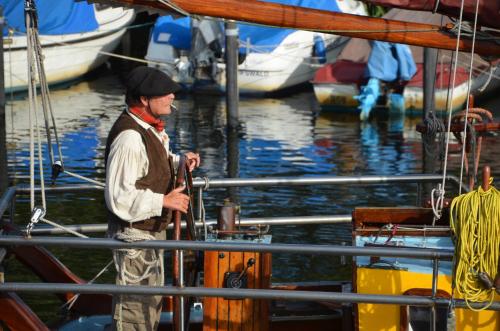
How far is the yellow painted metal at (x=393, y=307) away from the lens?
5.48 meters

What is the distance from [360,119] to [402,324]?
16365mm

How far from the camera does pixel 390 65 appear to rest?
21797mm

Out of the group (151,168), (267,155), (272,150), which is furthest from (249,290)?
(272,150)

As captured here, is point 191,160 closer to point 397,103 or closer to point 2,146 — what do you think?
point 2,146

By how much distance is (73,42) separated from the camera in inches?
1013

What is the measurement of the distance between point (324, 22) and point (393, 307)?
5.61ft

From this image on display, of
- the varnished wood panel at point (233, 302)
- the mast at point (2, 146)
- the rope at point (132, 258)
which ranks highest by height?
the rope at point (132, 258)

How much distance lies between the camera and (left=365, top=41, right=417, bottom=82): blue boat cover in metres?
21.8

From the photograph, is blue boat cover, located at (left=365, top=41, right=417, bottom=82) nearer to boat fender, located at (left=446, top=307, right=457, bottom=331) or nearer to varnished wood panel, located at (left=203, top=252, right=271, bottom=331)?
varnished wood panel, located at (left=203, top=252, right=271, bottom=331)

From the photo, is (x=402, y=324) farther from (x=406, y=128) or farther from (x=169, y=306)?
(x=406, y=128)

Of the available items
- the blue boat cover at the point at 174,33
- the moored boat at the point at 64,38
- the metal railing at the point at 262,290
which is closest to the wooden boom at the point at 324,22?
the metal railing at the point at 262,290

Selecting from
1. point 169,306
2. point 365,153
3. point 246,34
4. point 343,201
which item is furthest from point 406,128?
point 169,306

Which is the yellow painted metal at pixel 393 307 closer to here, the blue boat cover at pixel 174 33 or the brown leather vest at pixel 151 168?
the brown leather vest at pixel 151 168

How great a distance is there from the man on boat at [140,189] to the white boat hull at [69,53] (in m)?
18.1
